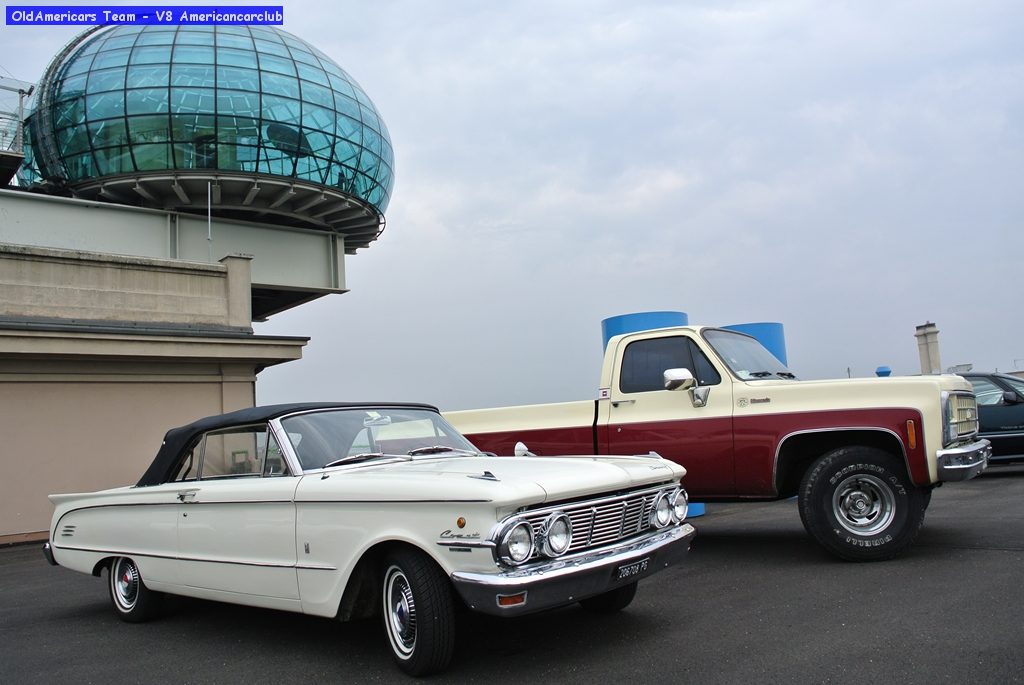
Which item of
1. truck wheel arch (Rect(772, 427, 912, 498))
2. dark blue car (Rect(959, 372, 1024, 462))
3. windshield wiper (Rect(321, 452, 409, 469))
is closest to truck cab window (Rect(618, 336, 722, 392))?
truck wheel arch (Rect(772, 427, 912, 498))

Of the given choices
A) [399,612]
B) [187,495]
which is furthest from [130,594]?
[399,612]

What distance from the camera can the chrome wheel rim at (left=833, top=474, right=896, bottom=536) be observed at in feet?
20.1

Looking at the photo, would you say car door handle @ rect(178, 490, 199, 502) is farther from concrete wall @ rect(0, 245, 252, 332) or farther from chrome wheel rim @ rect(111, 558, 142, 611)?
concrete wall @ rect(0, 245, 252, 332)

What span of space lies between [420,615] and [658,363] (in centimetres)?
428

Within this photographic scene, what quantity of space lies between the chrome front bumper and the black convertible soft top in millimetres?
1940

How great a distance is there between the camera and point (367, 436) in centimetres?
519

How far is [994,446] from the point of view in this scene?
1189cm

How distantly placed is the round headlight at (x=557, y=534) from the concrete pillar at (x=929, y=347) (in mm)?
24465

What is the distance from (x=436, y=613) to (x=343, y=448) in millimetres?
1470

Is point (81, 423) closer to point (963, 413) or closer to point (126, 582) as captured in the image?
point (126, 582)

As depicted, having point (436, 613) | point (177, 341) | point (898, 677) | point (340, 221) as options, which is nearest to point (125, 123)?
point (340, 221)

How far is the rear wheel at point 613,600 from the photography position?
5.01 meters

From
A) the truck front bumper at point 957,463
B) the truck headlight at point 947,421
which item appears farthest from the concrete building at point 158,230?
the truck front bumper at point 957,463

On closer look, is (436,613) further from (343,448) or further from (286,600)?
(343,448)
